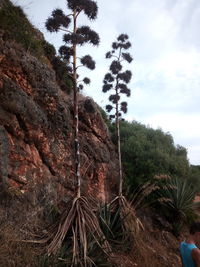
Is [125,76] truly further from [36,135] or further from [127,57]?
[36,135]

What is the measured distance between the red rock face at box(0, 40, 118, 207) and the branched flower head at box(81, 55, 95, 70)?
0.98 meters

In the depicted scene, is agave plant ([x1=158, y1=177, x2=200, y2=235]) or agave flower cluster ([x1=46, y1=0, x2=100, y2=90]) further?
agave plant ([x1=158, y1=177, x2=200, y2=235])

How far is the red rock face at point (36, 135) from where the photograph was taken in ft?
23.4

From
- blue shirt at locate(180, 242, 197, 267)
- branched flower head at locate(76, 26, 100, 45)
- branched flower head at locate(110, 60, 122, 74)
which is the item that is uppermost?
branched flower head at locate(110, 60, 122, 74)

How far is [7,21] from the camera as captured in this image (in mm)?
9086

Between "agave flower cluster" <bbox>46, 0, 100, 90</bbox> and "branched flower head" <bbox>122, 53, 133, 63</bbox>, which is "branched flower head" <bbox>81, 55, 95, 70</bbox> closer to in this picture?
"agave flower cluster" <bbox>46, 0, 100, 90</bbox>

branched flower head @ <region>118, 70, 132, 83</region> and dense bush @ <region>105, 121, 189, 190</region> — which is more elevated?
branched flower head @ <region>118, 70, 132, 83</region>

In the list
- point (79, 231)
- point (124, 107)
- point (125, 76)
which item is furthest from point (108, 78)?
point (79, 231)

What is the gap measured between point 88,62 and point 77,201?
3307mm

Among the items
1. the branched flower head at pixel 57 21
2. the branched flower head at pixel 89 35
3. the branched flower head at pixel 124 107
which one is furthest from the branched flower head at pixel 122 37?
the branched flower head at pixel 57 21

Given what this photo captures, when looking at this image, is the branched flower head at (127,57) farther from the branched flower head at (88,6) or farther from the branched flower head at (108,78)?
the branched flower head at (88,6)

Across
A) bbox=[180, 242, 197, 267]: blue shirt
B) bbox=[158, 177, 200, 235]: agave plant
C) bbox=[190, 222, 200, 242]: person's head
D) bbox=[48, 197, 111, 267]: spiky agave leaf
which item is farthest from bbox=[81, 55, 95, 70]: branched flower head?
bbox=[158, 177, 200, 235]: agave plant

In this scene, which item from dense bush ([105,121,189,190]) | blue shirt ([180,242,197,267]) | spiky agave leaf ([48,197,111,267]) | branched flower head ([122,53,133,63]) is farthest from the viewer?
dense bush ([105,121,189,190])

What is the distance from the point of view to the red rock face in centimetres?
713
